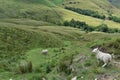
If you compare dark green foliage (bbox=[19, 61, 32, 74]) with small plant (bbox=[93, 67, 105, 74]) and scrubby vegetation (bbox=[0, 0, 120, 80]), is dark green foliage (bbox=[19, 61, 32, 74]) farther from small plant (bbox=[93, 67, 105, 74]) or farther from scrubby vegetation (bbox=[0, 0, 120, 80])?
small plant (bbox=[93, 67, 105, 74])

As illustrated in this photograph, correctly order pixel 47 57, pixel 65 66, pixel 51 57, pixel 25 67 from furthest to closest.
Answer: pixel 47 57
pixel 51 57
pixel 25 67
pixel 65 66

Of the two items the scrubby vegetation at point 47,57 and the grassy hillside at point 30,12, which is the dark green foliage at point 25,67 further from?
the grassy hillside at point 30,12

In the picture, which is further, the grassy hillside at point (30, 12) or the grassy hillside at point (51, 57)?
the grassy hillside at point (30, 12)

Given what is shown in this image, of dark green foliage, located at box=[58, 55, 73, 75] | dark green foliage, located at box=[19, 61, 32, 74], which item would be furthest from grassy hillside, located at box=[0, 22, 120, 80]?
dark green foliage, located at box=[19, 61, 32, 74]

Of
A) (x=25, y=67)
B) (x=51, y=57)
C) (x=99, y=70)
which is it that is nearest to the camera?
(x=99, y=70)

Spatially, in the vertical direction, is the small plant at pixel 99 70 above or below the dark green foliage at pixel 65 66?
above

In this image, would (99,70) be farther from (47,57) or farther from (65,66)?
(47,57)

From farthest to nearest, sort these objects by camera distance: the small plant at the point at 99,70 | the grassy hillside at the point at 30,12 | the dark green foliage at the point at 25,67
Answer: the grassy hillside at the point at 30,12 → the dark green foliage at the point at 25,67 → the small plant at the point at 99,70

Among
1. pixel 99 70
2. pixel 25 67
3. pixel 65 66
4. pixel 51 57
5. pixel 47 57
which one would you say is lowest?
pixel 47 57

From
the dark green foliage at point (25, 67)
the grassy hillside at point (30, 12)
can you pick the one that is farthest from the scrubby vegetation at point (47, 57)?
the grassy hillside at point (30, 12)

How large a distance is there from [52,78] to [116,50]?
18.4ft

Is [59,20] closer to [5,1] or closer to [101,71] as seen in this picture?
[5,1]

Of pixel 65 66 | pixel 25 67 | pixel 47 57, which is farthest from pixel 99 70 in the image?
pixel 47 57

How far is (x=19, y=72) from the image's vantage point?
94.5 ft
